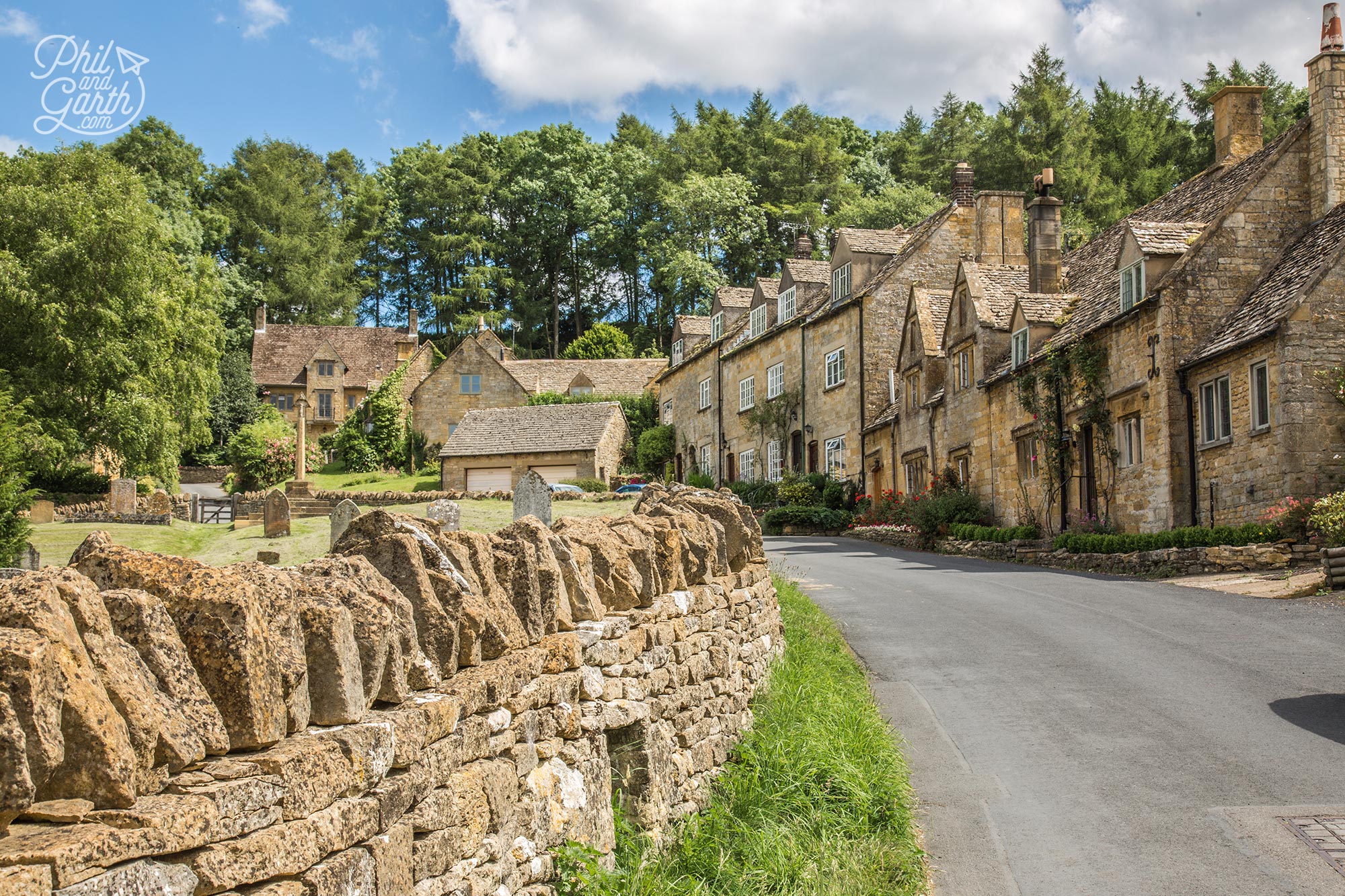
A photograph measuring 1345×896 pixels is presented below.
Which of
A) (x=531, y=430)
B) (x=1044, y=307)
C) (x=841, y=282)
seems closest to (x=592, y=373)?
(x=531, y=430)

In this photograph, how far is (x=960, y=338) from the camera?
32.4 meters

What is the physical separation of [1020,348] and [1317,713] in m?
19.8

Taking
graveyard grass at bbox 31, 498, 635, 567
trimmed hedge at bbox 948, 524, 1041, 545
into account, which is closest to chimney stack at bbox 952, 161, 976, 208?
trimmed hedge at bbox 948, 524, 1041, 545

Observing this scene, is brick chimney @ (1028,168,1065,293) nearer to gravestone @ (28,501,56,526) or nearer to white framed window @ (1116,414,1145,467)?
white framed window @ (1116,414,1145,467)

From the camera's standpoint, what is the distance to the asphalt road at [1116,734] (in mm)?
7023

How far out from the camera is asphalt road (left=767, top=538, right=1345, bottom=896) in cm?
702

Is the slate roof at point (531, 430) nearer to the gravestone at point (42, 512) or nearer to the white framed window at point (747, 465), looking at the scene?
the white framed window at point (747, 465)

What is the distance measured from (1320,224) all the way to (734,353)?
94.0ft

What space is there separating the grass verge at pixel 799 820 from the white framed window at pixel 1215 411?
14820 millimetres

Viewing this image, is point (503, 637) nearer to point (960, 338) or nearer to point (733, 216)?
point (960, 338)

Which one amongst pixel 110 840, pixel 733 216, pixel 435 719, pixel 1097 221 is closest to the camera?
pixel 110 840

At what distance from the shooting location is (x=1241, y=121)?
2909cm

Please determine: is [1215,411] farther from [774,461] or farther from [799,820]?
[774,461]

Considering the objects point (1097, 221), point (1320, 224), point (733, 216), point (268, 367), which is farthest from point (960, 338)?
Answer: point (268, 367)
